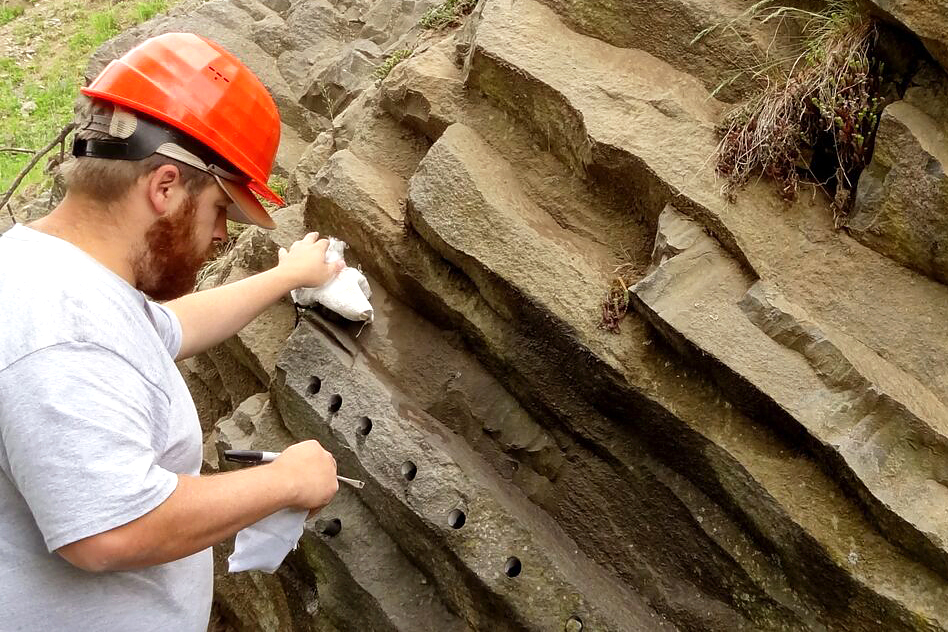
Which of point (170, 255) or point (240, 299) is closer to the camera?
point (170, 255)

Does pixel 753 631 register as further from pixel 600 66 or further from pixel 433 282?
pixel 600 66

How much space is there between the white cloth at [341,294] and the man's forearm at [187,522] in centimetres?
175

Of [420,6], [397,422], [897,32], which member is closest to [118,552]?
[397,422]

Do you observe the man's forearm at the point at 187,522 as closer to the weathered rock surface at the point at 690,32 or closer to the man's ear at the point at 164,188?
the man's ear at the point at 164,188

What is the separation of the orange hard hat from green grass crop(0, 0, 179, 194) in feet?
31.0

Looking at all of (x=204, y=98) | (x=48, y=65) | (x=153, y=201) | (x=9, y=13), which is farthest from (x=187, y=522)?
(x=9, y=13)

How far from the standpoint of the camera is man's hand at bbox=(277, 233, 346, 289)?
3537mm

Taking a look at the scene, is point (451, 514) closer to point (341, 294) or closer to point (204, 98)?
point (341, 294)

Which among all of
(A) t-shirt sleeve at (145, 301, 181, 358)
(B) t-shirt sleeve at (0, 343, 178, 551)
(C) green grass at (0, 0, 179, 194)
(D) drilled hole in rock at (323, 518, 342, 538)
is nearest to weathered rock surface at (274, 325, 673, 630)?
(D) drilled hole in rock at (323, 518, 342, 538)

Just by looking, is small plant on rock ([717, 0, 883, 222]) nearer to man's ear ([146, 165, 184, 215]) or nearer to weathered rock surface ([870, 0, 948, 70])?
weathered rock surface ([870, 0, 948, 70])

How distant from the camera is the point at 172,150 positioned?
2.30 metres

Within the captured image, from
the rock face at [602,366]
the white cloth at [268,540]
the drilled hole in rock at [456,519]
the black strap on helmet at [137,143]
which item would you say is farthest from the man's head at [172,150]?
the drilled hole in rock at [456,519]

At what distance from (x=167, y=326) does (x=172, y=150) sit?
703 millimetres

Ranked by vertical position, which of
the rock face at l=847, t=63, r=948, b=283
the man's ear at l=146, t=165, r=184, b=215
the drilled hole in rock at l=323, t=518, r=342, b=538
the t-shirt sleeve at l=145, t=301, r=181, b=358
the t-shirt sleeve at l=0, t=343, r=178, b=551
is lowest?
the drilled hole in rock at l=323, t=518, r=342, b=538
